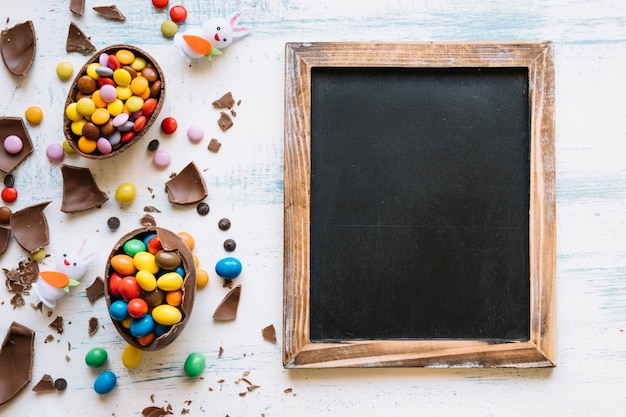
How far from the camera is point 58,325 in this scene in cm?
126

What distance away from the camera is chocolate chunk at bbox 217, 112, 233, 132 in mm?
1268

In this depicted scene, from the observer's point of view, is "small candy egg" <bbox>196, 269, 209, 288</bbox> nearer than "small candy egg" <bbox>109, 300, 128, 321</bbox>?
No

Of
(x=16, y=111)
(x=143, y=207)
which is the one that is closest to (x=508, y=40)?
(x=143, y=207)

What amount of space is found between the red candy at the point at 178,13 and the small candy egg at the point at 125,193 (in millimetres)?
374

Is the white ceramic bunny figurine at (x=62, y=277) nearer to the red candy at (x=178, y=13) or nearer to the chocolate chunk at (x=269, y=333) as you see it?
the chocolate chunk at (x=269, y=333)

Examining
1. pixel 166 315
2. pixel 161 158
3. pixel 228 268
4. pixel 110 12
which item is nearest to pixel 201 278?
pixel 228 268

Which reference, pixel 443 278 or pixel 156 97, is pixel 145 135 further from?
pixel 443 278

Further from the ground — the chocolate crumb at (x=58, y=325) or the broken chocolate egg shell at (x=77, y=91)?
the broken chocolate egg shell at (x=77, y=91)

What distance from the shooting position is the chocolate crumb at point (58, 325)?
49.6 inches

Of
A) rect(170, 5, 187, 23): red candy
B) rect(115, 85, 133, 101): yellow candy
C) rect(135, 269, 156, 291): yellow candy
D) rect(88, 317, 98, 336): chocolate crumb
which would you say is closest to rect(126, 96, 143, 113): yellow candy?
rect(115, 85, 133, 101): yellow candy

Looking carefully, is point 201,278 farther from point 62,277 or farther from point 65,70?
point 65,70

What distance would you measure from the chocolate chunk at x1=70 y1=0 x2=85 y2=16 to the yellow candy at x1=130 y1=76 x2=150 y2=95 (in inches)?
9.8

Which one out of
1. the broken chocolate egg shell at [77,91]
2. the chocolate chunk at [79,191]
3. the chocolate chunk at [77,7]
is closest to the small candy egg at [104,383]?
the chocolate chunk at [79,191]

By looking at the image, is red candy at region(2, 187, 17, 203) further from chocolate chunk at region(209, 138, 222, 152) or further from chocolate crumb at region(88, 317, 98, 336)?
chocolate chunk at region(209, 138, 222, 152)
